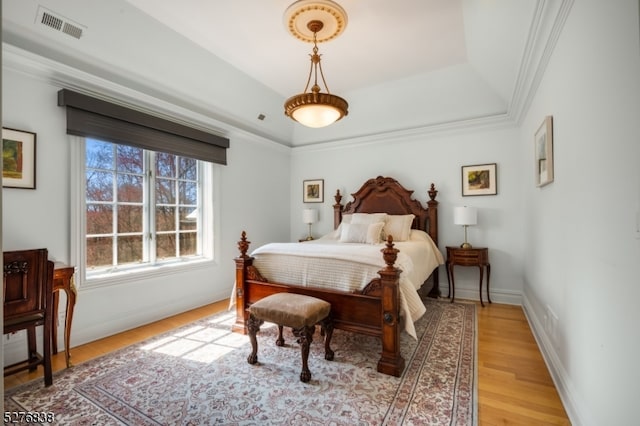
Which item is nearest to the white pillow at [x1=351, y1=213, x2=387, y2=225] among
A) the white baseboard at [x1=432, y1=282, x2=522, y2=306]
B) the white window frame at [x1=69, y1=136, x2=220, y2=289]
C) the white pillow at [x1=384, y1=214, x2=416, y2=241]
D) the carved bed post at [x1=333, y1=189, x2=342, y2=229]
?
the white pillow at [x1=384, y1=214, x2=416, y2=241]

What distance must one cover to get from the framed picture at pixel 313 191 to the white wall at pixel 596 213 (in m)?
3.48

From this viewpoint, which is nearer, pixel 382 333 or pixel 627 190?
pixel 627 190

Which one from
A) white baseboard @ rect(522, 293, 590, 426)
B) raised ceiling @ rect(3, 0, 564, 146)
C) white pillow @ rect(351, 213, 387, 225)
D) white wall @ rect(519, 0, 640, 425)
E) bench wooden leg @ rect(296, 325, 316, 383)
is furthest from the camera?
white pillow @ rect(351, 213, 387, 225)

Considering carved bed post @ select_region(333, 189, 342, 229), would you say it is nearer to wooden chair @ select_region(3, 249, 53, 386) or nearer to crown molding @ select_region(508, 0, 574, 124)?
crown molding @ select_region(508, 0, 574, 124)

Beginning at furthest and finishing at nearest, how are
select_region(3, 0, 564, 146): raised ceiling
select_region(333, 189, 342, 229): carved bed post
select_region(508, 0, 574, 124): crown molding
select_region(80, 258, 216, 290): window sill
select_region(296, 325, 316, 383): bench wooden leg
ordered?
select_region(333, 189, 342, 229): carved bed post < select_region(80, 258, 216, 290): window sill < select_region(3, 0, 564, 146): raised ceiling < select_region(296, 325, 316, 383): bench wooden leg < select_region(508, 0, 574, 124): crown molding

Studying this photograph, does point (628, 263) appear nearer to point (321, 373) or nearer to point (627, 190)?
point (627, 190)

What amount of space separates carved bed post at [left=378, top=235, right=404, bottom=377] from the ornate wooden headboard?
2.28 metres

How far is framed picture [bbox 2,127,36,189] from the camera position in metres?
2.41

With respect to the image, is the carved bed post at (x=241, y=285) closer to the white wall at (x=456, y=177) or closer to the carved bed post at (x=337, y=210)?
the carved bed post at (x=337, y=210)

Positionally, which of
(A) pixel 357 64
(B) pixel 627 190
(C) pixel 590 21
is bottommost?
(B) pixel 627 190

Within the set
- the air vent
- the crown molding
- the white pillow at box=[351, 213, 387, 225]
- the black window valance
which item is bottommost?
the white pillow at box=[351, 213, 387, 225]

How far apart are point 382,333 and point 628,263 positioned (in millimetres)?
1530

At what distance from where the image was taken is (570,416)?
1816 mm

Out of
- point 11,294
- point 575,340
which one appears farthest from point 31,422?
point 575,340
